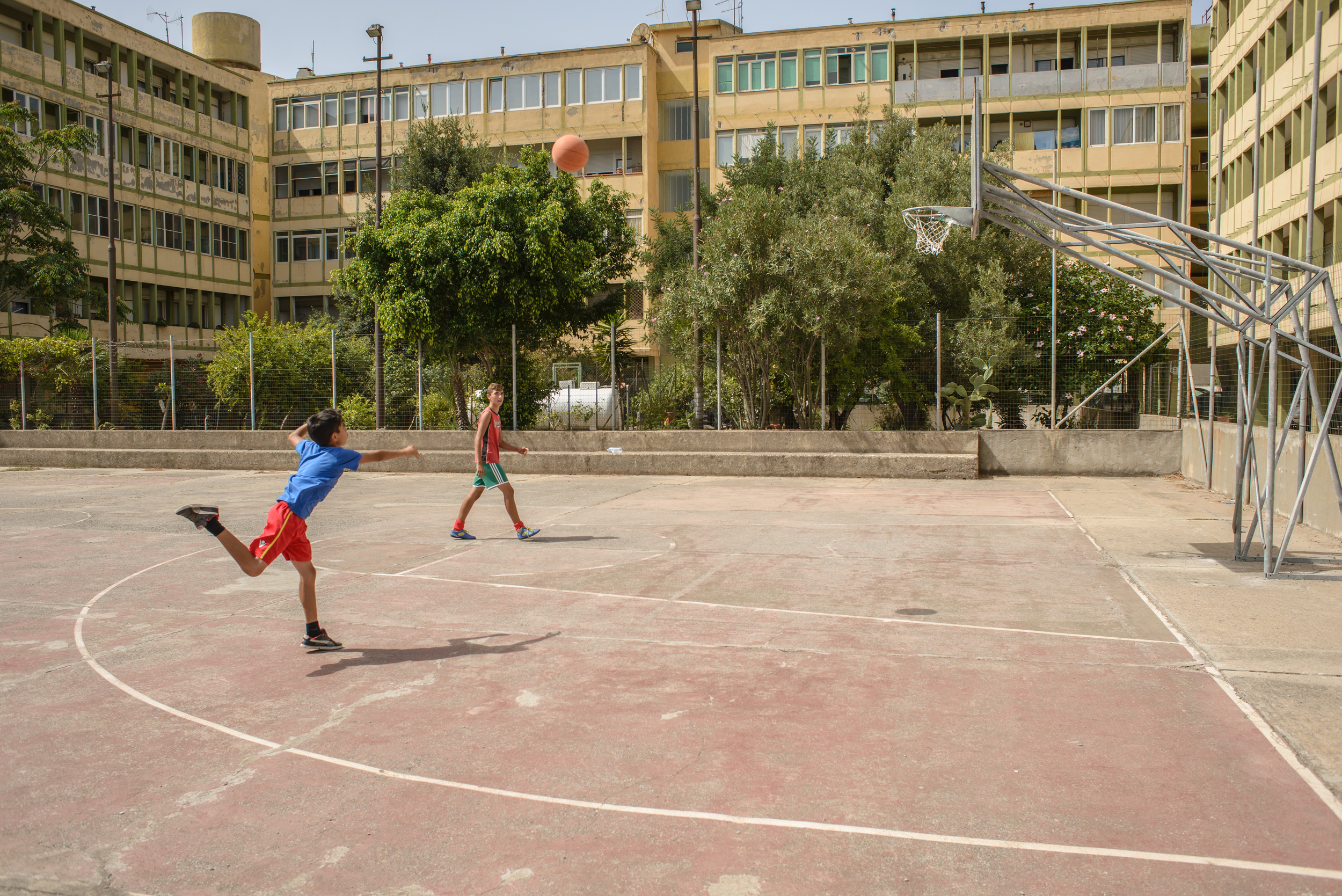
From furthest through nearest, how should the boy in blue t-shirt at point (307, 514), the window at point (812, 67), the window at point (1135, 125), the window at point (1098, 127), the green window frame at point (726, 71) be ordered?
the green window frame at point (726, 71) < the window at point (812, 67) < the window at point (1098, 127) < the window at point (1135, 125) < the boy in blue t-shirt at point (307, 514)

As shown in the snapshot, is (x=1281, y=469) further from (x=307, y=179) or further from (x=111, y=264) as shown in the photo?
(x=307, y=179)

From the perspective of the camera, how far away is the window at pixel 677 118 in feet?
139

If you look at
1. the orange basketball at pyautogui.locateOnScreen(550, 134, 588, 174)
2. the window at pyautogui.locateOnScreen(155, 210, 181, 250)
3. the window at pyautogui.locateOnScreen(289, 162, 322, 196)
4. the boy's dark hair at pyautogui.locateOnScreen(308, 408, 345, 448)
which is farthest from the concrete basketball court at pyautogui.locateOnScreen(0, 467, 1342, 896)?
the window at pyautogui.locateOnScreen(289, 162, 322, 196)

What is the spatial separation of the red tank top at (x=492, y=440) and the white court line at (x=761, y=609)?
2624 mm

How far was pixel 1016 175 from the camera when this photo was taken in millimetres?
9359

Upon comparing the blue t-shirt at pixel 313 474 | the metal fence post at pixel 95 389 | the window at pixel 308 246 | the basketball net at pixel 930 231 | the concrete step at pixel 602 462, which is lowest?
the concrete step at pixel 602 462

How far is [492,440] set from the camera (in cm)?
1204

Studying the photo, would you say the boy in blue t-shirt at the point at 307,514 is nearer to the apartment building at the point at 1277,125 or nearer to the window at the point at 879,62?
the apartment building at the point at 1277,125

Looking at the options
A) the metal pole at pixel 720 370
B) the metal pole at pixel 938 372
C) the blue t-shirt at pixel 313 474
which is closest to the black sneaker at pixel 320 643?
the blue t-shirt at pixel 313 474

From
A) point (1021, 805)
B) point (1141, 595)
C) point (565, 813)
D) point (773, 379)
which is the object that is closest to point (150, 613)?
point (565, 813)

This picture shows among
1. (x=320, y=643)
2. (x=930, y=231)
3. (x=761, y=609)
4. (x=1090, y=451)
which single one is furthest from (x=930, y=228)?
(x=320, y=643)

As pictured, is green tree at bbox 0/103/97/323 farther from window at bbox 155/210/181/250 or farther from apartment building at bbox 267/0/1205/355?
apartment building at bbox 267/0/1205/355

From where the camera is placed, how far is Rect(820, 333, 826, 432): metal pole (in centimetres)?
1939

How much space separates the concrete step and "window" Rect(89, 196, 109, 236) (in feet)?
63.9
